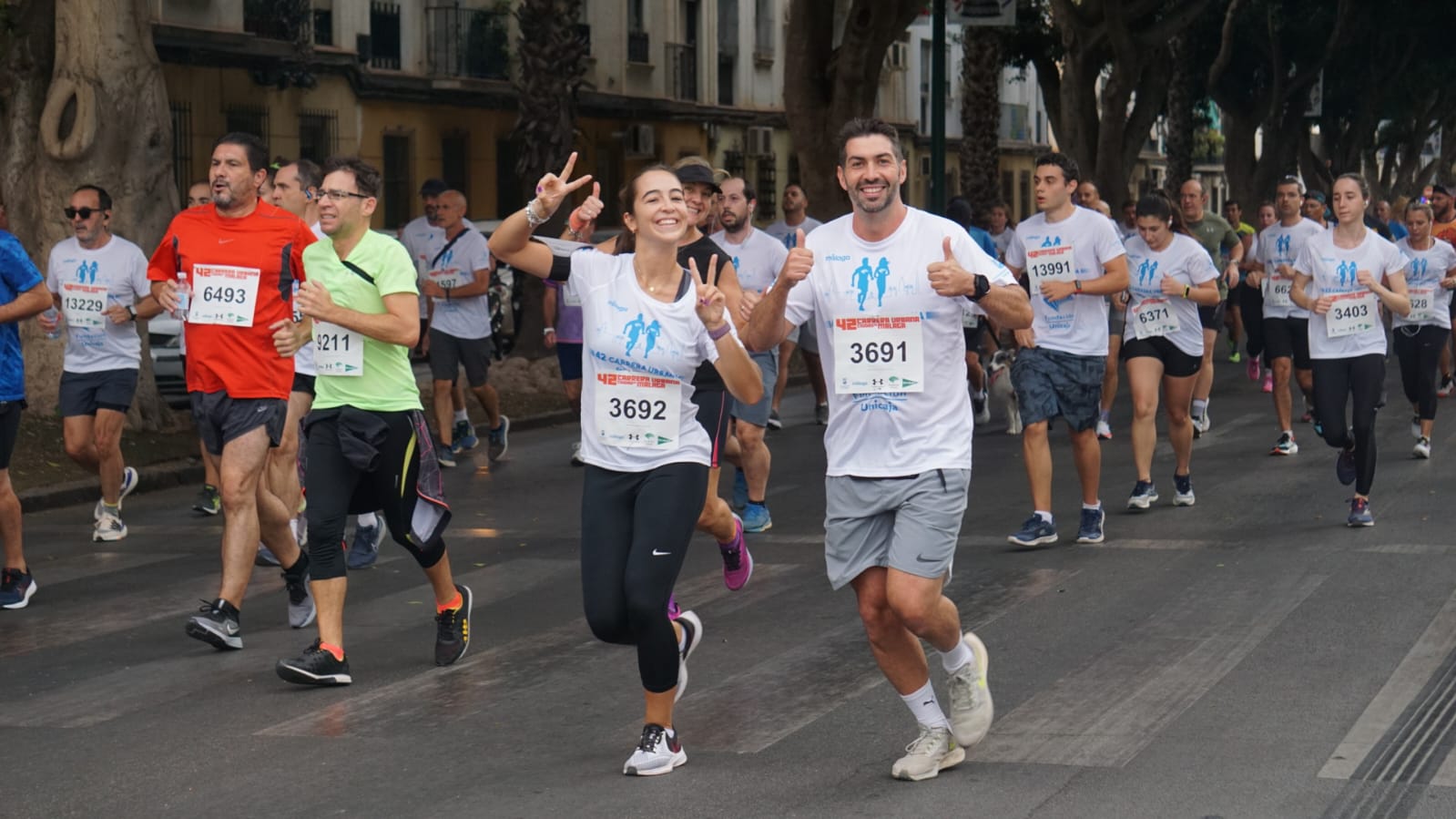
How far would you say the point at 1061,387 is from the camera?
405 inches

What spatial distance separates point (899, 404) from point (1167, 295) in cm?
598

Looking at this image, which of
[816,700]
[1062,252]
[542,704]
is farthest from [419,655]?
[1062,252]

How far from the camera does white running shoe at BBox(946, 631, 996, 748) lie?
232 inches

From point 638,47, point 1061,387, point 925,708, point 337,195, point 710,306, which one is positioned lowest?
point 925,708

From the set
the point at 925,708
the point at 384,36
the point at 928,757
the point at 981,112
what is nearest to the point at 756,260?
the point at 925,708

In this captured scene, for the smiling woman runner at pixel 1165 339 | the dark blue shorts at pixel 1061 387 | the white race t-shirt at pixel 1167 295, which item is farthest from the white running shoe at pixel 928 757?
the white race t-shirt at pixel 1167 295

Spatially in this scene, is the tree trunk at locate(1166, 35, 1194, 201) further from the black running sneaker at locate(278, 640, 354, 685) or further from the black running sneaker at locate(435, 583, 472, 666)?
the black running sneaker at locate(278, 640, 354, 685)

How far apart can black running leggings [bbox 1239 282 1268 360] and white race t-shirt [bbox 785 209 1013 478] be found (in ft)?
44.2

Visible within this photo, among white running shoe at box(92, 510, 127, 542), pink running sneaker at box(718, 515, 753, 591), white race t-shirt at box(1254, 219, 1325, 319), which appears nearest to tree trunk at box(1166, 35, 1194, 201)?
white race t-shirt at box(1254, 219, 1325, 319)

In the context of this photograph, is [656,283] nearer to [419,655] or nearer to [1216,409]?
[419,655]

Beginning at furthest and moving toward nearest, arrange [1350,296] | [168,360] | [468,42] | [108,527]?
[468,42] → [168,360] → [108,527] → [1350,296]

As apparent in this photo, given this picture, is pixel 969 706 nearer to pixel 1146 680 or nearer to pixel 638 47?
pixel 1146 680

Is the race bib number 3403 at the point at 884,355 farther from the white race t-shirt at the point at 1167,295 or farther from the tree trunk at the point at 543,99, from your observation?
the tree trunk at the point at 543,99

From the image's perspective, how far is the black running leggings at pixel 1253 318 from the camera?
61.9ft
